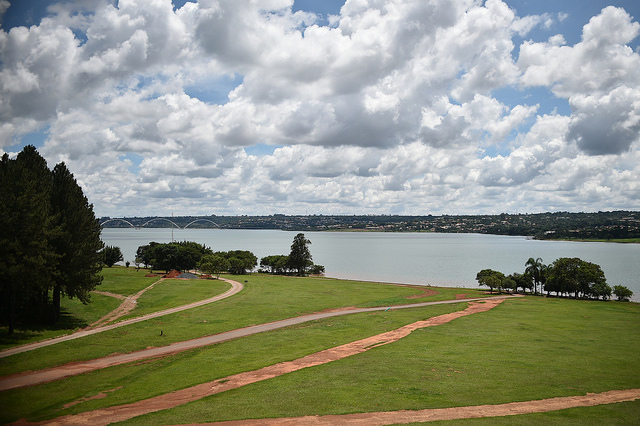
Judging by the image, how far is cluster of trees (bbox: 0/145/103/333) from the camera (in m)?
36.8

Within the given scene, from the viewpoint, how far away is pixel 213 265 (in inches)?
4146

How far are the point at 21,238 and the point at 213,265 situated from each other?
68.9 metres

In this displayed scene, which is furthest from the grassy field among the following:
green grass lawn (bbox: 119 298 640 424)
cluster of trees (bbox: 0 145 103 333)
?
cluster of trees (bbox: 0 145 103 333)

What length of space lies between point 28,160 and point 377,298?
56.3m

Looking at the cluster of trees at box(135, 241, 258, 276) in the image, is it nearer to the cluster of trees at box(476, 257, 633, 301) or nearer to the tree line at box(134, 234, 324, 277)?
the tree line at box(134, 234, 324, 277)

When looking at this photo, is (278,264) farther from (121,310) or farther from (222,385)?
(222,385)

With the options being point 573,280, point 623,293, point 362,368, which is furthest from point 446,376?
point 573,280

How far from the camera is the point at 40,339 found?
3688cm

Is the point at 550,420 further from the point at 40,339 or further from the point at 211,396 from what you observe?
the point at 40,339

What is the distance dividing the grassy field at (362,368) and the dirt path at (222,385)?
0.91 metres

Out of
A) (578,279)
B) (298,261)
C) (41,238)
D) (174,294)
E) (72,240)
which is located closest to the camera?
(41,238)

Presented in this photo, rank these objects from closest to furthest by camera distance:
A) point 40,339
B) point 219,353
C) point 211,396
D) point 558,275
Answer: point 211,396
point 219,353
point 40,339
point 558,275

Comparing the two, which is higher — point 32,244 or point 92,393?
point 32,244

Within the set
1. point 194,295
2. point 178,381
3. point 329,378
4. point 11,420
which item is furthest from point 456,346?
point 194,295
